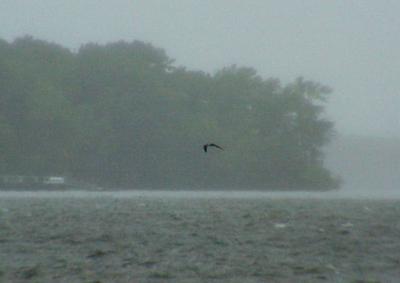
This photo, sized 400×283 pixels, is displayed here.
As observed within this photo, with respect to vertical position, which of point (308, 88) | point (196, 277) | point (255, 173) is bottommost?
point (196, 277)

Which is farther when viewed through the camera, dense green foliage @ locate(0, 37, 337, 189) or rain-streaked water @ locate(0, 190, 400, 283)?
dense green foliage @ locate(0, 37, 337, 189)

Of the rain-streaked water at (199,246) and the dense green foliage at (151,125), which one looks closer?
the rain-streaked water at (199,246)

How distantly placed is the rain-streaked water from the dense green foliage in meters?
36.8

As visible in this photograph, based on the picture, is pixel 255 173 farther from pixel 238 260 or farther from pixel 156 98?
pixel 238 260

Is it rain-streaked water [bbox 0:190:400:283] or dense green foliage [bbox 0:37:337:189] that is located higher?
dense green foliage [bbox 0:37:337:189]

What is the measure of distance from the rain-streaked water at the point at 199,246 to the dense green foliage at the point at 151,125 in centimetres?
3684

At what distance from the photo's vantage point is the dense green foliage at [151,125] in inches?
2410

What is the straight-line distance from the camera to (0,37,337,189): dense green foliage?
201 feet

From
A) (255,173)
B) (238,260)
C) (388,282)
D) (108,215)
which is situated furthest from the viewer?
(255,173)

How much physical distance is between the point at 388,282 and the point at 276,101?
170 feet

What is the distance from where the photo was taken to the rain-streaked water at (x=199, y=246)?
49.1 ft

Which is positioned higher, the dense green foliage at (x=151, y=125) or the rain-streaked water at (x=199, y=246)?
the dense green foliage at (x=151, y=125)

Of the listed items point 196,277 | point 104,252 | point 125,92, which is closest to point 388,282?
point 196,277

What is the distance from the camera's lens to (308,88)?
69.9 meters
